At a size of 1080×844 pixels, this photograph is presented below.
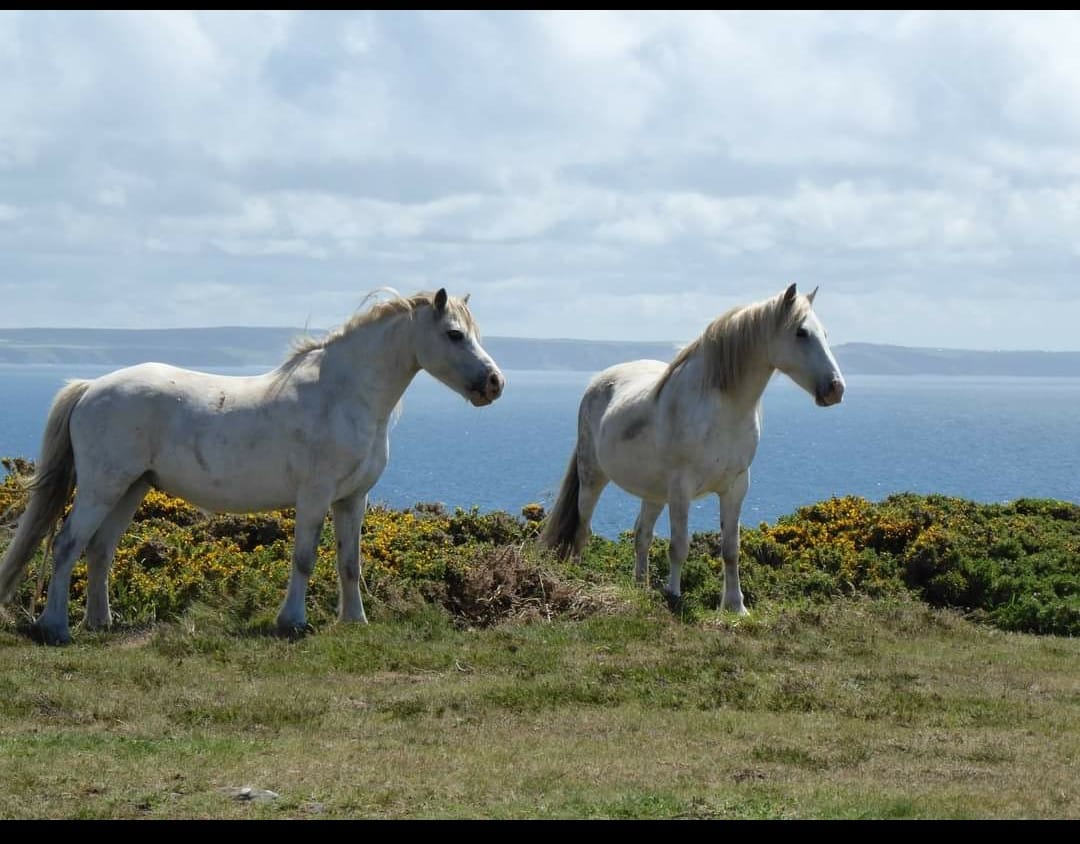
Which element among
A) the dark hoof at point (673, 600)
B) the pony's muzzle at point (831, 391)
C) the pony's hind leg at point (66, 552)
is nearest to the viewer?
the pony's hind leg at point (66, 552)

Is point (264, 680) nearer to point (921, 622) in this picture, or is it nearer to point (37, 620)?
point (37, 620)

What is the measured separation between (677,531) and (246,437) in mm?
3966

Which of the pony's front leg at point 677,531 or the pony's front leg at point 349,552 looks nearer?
the pony's front leg at point 349,552

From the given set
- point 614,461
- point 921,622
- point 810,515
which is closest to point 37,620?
point 614,461

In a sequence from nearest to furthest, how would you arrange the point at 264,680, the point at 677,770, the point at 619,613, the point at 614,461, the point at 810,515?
the point at 677,770 → the point at 264,680 → the point at 619,613 → the point at 614,461 → the point at 810,515

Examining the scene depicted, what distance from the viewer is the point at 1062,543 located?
47.9 ft

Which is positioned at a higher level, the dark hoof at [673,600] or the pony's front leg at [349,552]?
the pony's front leg at [349,552]

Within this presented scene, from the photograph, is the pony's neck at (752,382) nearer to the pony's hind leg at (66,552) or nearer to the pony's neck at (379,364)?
the pony's neck at (379,364)

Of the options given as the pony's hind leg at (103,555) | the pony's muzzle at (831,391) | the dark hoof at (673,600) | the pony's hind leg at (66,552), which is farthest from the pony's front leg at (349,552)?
the pony's muzzle at (831,391)

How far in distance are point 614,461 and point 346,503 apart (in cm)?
308

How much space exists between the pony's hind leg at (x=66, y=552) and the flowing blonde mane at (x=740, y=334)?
5.20 metres

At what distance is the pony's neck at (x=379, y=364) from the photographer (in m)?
11.1

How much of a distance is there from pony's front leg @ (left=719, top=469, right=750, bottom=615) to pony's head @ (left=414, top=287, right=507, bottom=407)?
8.59 feet

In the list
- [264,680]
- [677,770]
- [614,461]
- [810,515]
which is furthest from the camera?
[810,515]
